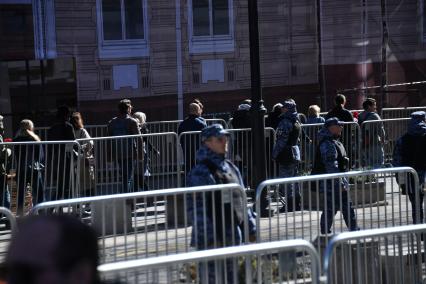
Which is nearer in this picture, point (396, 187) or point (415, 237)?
point (415, 237)

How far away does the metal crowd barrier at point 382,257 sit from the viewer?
5738 millimetres

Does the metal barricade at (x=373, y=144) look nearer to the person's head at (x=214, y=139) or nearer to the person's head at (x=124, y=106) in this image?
the person's head at (x=124, y=106)

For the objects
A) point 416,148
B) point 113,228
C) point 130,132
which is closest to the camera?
point 113,228

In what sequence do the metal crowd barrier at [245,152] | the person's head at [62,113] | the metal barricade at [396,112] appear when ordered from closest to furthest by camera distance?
the person's head at [62,113] → the metal crowd barrier at [245,152] → the metal barricade at [396,112]

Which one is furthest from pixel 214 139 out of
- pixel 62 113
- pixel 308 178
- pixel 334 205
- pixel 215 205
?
pixel 62 113

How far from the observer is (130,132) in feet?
42.2

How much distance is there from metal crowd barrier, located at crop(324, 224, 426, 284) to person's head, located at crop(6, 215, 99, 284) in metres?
3.20

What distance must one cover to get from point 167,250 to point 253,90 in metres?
4.27

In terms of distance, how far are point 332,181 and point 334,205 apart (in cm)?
42

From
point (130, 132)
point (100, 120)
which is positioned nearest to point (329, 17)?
point (100, 120)

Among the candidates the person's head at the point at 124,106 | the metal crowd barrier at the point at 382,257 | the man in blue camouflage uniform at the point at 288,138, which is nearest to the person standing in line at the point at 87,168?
the person's head at the point at 124,106

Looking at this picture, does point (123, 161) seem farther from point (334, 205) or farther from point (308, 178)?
point (308, 178)

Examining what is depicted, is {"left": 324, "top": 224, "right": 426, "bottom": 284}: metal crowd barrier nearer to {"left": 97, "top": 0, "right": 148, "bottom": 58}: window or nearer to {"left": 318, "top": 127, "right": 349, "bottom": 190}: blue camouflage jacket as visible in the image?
{"left": 318, "top": 127, "right": 349, "bottom": 190}: blue camouflage jacket

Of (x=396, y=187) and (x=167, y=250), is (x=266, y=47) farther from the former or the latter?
(x=167, y=250)
